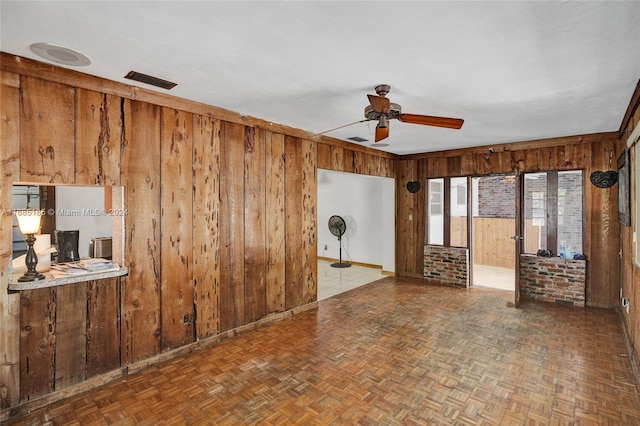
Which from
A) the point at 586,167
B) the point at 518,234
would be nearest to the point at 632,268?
the point at 518,234

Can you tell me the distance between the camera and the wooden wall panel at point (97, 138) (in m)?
2.44

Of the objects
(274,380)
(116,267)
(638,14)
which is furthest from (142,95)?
(638,14)

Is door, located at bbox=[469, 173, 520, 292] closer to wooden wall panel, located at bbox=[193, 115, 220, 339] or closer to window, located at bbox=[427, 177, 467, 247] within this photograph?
window, located at bbox=[427, 177, 467, 247]

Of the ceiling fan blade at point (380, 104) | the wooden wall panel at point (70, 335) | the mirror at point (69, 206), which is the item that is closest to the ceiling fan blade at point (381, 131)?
the ceiling fan blade at point (380, 104)

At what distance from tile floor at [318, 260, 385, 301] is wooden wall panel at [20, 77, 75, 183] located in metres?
3.49

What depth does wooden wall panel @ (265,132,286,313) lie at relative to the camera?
3816 millimetres

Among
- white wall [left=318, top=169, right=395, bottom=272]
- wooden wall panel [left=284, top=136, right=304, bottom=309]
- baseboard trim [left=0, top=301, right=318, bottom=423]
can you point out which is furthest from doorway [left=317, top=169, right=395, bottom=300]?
baseboard trim [left=0, top=301, right=318, bottom=423]

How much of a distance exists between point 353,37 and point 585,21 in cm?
120

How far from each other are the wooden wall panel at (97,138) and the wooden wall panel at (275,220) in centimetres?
155

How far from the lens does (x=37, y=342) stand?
2.29 m

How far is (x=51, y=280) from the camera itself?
7.39 ft

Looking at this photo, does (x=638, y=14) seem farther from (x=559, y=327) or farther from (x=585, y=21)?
(x=559, y=327)

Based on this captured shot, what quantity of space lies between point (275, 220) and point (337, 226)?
11.9 feet

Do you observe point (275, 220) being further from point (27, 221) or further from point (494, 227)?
point (494, 227)
